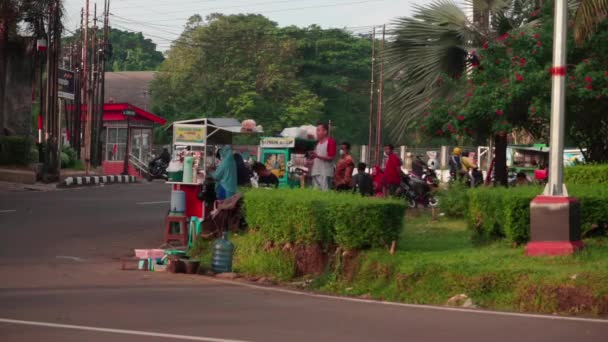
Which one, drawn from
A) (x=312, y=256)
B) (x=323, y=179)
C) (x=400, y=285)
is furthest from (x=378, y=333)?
(x=323, y=179)

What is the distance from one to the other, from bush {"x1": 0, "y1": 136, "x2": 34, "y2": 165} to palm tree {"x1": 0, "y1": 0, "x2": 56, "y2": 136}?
413 mm

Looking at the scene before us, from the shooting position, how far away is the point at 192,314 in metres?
9.11

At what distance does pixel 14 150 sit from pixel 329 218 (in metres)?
25.0

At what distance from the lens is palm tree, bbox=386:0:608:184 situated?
1911cm

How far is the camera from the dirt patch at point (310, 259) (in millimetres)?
12500

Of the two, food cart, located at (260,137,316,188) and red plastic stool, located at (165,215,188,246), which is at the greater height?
food cart, located at (260,137,316,188)

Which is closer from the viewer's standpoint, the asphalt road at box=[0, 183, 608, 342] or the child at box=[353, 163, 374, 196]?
the asphalt road at box=[0, 183, 608, 342]

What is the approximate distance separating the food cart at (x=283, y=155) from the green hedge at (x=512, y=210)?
1542 centimetres

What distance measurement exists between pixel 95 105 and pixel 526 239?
123ft

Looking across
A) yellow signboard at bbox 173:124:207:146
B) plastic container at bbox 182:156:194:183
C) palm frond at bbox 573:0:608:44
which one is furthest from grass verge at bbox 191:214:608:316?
yellow signboard at bbox 173:124:207:146

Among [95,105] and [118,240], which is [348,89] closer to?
[95,105]

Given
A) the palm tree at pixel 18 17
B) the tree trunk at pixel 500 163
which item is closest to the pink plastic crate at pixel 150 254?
the tree trunk at pixel 500 163

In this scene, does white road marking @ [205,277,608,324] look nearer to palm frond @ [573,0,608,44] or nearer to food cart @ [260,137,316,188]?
palm frond @ [573,0,608,44]

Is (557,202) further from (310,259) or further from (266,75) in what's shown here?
(266,75)
